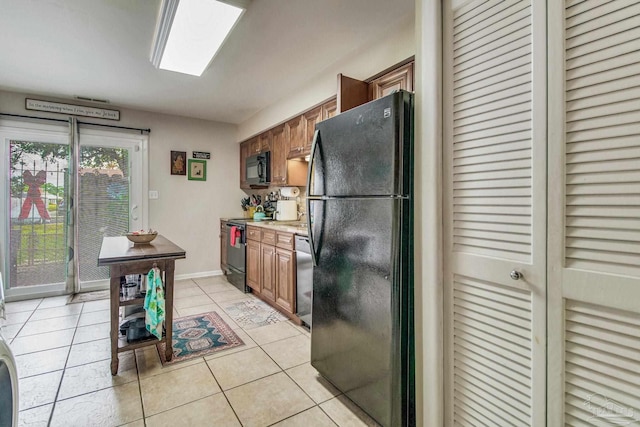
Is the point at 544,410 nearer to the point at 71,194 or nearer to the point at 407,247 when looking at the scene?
the point at 407,247

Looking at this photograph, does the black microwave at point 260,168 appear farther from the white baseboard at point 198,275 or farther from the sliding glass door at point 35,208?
the sliding glass door at point 35,208

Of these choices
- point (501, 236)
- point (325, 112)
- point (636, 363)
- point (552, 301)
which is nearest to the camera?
point (636, 363)

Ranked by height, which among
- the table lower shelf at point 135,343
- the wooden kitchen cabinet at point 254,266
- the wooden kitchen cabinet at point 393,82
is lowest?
the table lower shelf at point 135,343

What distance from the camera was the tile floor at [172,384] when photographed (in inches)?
65.2

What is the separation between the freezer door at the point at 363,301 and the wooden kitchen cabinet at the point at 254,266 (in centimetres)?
170

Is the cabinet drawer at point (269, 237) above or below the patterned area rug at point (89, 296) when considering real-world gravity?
above

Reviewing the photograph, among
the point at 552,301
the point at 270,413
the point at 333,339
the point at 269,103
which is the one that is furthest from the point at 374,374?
the point at 269,103

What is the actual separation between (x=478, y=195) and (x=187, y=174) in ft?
14.3

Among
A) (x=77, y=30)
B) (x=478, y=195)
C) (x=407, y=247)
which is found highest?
(x=77, y=30)

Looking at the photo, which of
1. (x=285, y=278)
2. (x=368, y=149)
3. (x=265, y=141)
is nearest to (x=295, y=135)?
(x=265, y=141)

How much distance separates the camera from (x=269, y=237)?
11.0 ft

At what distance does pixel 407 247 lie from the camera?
1462 mm

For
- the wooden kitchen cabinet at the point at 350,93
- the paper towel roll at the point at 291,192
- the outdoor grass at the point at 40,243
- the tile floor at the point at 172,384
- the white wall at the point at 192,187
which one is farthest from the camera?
the white wall at the point at 192,187

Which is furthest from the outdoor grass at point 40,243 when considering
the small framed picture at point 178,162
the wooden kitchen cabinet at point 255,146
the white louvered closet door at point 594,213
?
the white louvered closet door at point 594,213
